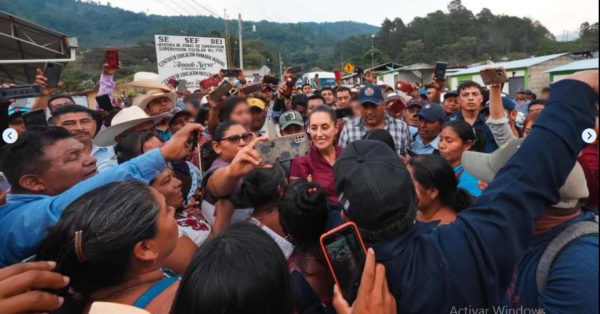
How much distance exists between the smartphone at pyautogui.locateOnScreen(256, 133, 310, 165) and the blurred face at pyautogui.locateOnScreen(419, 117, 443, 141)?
2800 mm

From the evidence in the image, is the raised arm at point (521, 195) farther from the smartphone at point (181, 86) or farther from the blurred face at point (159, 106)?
the smartphone at point (181, 86)

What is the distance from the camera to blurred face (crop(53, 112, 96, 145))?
11.6ft

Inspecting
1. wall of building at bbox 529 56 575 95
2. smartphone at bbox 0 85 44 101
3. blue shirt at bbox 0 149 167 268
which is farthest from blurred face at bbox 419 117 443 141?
wall of building at bbox 529 56 575 95

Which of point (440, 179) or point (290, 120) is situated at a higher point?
point (290, 120)

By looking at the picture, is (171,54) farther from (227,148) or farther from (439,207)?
(439,207)

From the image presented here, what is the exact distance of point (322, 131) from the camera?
11.5ft

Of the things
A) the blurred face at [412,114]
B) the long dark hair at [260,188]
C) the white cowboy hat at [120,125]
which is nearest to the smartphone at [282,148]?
the long dark hair at [260,188]

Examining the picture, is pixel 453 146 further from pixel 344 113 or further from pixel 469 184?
pixel 344 113

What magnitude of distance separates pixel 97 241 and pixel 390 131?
401 cm

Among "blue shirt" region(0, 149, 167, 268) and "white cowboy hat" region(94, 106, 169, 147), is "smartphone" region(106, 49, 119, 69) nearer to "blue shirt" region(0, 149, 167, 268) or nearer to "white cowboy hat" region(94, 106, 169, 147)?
"white cowboy hat" region(94, 106, 169, 147)

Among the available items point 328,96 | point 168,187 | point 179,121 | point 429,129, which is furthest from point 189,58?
point 168,187

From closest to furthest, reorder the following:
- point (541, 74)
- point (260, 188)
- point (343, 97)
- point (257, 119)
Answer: point (260, 188), point (257, 119), point (343, 97), point (541, 74)

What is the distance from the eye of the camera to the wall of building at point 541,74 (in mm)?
18219

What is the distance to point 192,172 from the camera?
11.0 feet
